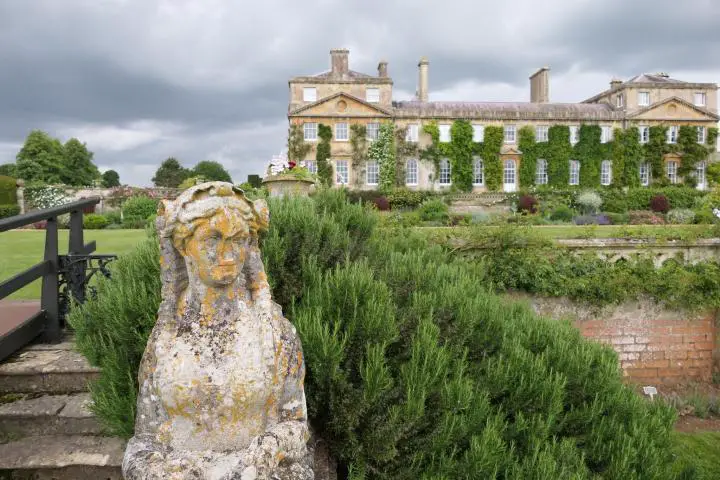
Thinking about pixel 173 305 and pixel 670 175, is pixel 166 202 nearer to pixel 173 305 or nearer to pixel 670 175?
pixel 173 305

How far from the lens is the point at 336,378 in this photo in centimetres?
333

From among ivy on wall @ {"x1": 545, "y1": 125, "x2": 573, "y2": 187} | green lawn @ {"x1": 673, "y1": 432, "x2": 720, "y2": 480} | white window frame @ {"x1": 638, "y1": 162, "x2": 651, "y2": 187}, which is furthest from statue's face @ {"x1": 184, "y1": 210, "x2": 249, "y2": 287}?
white window frame @ {"x1": 638, "y1": 162, "x2": 651, "y2": 187}

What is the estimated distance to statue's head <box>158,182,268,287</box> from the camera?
219cm

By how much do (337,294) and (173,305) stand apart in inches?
→ 61.5

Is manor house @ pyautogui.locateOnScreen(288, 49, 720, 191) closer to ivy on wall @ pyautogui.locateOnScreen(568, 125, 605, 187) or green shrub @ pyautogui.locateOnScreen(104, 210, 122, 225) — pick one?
ivy on wall @ pyautogui.locateOnScreen(568, 125, 605, 187)

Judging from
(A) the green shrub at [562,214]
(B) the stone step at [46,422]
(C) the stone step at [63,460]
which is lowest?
(C) the stone step at [63,460]

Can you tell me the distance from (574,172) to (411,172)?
41.6 feet

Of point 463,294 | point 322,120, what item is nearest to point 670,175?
point 322,120

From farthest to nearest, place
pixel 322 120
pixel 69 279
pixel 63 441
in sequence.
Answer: pixel 322 120
pixel 69 279
pixel 63 441

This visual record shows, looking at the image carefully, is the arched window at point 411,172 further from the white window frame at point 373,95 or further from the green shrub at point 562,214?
the green shrub at point 562,214

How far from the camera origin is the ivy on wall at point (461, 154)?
125ft

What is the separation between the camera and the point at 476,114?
3831cm

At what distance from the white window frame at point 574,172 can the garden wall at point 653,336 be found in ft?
104

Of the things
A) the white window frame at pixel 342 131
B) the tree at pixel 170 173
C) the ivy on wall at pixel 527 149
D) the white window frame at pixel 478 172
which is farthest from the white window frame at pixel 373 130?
the tree at pixel 170 173
